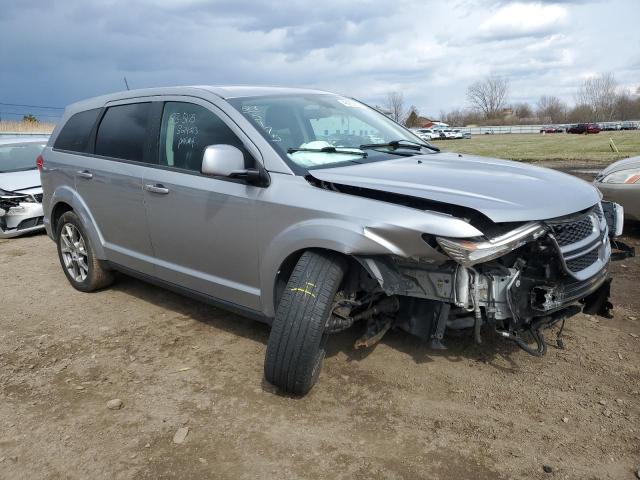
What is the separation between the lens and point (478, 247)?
2732 millimetres

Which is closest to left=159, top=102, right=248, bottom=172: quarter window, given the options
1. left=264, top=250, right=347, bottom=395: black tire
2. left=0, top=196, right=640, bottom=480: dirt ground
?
left=264, top=250, right=347, bottom=395: black tire

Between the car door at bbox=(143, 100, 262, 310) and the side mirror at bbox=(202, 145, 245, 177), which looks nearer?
the side mirror at bbox=(202, 145, 245, 177)

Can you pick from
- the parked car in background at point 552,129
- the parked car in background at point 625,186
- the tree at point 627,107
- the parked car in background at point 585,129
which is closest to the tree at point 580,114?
the tree at point 627,107

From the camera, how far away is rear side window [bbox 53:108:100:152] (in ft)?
16.5

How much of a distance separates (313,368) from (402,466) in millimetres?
743

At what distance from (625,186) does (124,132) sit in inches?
207

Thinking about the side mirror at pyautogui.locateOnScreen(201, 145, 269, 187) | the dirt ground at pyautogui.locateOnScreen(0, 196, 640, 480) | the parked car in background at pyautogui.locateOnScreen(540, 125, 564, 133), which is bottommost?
the parked car in background at pyautogui.locateOnScreen(540, 125, 564, 133)

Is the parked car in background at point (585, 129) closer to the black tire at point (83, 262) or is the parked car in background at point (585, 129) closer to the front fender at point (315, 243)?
the black tire at point (83, 262)

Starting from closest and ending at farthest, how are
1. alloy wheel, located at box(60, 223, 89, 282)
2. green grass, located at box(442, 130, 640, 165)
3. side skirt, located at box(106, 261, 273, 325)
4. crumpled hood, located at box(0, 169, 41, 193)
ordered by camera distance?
side skirt, located at box(106, 261, 273, 325) → alloy wheel, located at box(60, 223, 89, 282) → crumpled hood, located at box(0, 169, 41, 193) → green grass, located at box(442, 130, 640, 165)

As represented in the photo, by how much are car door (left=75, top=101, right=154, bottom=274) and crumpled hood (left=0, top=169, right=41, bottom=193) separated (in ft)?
13.5

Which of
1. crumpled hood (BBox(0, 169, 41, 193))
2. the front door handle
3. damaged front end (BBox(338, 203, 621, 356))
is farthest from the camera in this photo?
crumpled hood (BBox(0, 169, 41, 193))

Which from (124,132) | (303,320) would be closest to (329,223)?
(303,320)

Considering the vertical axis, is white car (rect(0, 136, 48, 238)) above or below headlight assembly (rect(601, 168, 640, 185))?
below

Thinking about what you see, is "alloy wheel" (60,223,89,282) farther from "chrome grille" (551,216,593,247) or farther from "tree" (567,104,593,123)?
"tree" (567,104,593,123)
